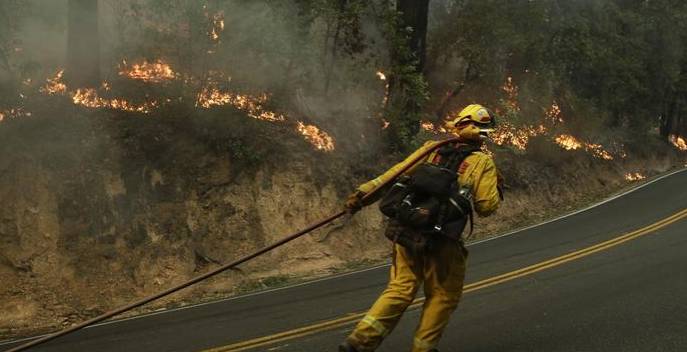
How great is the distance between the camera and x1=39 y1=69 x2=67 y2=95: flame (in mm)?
11664

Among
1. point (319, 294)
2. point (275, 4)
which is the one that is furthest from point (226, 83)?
point (319, 294)

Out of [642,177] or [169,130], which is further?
[642,177]

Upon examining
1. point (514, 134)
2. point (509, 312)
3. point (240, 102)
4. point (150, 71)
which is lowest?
point (509, 312)

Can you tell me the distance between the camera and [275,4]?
13492mm

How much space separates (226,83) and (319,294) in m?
6.13

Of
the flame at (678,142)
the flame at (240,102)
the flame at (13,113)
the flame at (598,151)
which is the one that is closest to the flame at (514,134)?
the flame at (598,151)

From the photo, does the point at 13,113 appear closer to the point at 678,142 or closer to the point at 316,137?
the point at 316,137

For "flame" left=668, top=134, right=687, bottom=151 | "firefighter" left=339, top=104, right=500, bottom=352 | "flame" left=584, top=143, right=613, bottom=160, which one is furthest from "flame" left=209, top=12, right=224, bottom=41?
"flame" left=668, top=134, right=687, bottom=151

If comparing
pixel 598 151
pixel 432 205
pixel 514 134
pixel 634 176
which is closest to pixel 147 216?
pixel 432 205

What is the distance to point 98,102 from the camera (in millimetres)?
11906

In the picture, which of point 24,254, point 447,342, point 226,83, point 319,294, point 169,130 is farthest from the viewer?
point 226,83

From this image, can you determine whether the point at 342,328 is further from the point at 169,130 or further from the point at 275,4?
the point at 275,4

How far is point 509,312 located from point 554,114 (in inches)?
663

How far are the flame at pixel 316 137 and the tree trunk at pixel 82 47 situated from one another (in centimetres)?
433
